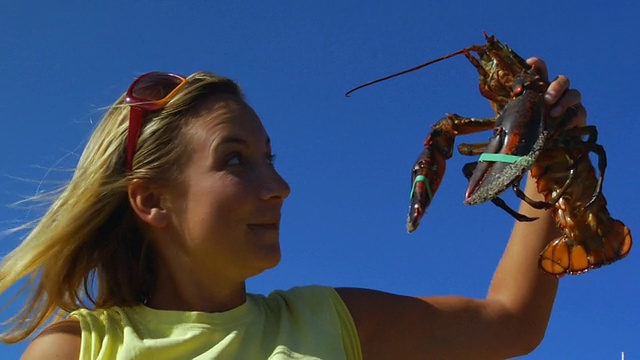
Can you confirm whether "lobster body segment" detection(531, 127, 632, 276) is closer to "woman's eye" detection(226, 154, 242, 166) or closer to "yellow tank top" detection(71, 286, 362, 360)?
"yellow tank top" detection(71, 286, 362, 360)

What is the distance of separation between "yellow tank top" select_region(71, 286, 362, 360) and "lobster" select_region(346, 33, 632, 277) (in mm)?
577

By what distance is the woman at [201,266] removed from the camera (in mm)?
3902

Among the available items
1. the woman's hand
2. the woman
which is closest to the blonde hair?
the woman

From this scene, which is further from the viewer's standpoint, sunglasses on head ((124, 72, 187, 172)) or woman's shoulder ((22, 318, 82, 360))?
sunglasses on head ((124, 72, 187, 172))

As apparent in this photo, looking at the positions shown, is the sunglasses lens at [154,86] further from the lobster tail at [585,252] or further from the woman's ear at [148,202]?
the lobster tail at [585,252]

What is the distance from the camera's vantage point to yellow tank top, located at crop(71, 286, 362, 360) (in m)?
3.81

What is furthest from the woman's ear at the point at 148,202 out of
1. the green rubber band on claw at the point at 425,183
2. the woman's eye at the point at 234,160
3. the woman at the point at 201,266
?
the green rubber band on claw at the point at 425,183

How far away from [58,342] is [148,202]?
77 cm

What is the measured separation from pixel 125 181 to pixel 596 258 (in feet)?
6.96

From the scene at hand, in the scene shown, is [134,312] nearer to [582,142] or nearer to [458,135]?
[458,135]

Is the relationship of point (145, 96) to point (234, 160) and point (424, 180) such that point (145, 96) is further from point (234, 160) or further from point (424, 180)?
point (424, 180)

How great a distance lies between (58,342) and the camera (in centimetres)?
386

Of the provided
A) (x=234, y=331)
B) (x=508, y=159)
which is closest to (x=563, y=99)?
(x=508, y=159)

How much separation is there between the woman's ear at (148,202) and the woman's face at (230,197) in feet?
0.31
